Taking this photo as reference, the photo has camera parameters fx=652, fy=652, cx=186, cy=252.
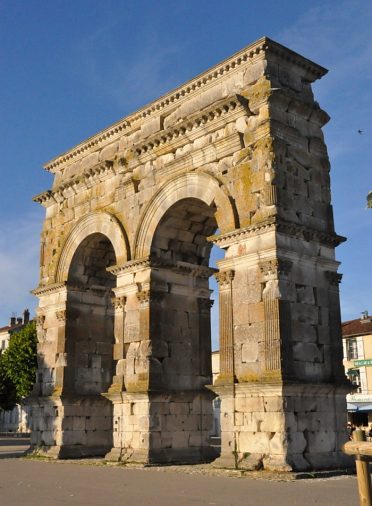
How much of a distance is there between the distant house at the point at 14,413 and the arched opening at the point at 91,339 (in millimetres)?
38586

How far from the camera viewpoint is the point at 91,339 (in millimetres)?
23781

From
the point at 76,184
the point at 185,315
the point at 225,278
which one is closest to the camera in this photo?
the point at 225,278

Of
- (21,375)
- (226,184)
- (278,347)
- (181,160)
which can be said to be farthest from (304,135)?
(21,375)

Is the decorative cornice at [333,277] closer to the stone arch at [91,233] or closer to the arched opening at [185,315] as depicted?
the arched opening at [185,315]

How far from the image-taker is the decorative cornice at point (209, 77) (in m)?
18.2

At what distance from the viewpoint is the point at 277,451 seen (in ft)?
49.6

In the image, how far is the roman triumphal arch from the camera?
53.0 feet

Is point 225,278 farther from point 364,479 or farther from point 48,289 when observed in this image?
point 364,479

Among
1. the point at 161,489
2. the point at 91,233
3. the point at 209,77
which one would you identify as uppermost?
the point at 209,77

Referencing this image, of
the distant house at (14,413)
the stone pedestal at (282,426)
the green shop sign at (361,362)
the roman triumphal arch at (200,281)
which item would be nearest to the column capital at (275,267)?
the roman triumphal arch at (200,281)

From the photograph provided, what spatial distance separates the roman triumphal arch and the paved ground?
1.45 m

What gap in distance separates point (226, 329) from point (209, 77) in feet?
25.4

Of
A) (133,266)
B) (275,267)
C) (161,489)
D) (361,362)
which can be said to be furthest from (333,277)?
(361,362)

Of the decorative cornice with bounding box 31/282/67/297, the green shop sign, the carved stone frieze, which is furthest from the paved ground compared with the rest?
the green shop sign
